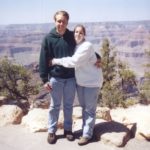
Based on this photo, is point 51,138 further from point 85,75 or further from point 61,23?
point 61,23

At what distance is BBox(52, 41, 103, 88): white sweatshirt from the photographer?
22.0 feet

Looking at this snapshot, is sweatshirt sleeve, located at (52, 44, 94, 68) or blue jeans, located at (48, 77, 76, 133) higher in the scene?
sweatshirt sleeve, located at (52, 44, 94, 68)

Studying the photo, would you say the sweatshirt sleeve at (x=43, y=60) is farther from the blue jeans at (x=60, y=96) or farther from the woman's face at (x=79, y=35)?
the woman's face at (x=79, y=35)

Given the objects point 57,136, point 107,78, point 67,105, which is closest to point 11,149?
point 57,136

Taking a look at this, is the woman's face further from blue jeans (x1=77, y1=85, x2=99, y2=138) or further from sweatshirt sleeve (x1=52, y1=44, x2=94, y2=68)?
blue jeans (x1=77, y1=85, x2=99, y2=138)

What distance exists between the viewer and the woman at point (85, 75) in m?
6.71

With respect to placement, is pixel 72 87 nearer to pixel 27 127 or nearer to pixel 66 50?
pixel 66 50

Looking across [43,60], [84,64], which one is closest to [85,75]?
[84,64]

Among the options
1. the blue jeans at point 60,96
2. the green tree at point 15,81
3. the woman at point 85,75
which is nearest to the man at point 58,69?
the blue jeans at point 60,96

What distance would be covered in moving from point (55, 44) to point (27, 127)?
2874mm

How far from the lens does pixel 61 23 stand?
6734mm

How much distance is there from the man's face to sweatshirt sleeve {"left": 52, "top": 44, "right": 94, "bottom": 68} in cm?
50

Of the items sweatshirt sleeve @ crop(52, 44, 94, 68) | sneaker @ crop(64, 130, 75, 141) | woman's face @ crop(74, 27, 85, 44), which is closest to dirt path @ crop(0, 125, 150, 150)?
sneaker @ crop(64, 130, 75, 141)

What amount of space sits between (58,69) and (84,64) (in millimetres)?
579
